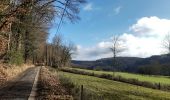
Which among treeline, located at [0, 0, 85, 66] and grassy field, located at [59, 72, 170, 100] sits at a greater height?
treeline, located at [0, 0, 85, 66]

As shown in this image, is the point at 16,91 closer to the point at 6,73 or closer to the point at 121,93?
the point at 6,73

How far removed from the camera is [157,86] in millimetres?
53594

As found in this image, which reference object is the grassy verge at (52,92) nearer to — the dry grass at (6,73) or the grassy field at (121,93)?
the grassy field at (121,93)

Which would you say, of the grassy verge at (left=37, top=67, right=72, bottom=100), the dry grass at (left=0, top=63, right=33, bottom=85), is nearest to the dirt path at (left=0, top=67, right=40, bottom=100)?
the grassy verge at (left=37, top=67, right=72, bottom=100)

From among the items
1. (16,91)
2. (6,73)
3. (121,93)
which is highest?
(6,73)

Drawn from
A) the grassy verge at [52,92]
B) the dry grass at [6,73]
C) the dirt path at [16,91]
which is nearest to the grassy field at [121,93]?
the grassy verge at [52,92]

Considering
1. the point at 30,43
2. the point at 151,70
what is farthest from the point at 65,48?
the point at 30,43

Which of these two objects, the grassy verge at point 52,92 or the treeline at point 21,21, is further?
the treeline at point 21,21

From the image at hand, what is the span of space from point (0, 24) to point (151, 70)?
87.8 m

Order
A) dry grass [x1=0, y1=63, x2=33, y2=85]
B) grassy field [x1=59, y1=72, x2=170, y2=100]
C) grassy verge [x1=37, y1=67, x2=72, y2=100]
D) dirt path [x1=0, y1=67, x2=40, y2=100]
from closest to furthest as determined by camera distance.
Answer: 1. grassy verge [x1=37, y1=67, x2=72, y2=100]
2. dirt path [x1=0, y1=67, x2=40, y2=100]
3. grassy field [x1=59, y1=72, x2=170, y2=100]
4. dry grass [x1=0, y1=63, x2=33, y2=85]

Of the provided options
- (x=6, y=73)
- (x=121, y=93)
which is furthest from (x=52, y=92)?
(x=121, y=93)

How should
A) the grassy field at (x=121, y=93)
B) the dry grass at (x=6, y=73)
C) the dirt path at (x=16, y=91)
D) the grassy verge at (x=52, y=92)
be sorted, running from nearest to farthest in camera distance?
the grassy verge at (x=52, y=92) → the dirt path at (x=16, y=91) → the grassy field at (x=121, y=93) → the dry grass at (x=6, y=73)

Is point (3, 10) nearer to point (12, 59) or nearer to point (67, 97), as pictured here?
point (67, 97)

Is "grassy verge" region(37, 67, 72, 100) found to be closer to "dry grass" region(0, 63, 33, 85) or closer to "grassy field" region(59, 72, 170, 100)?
"grassy field" region(59, 72, 170, 100)
